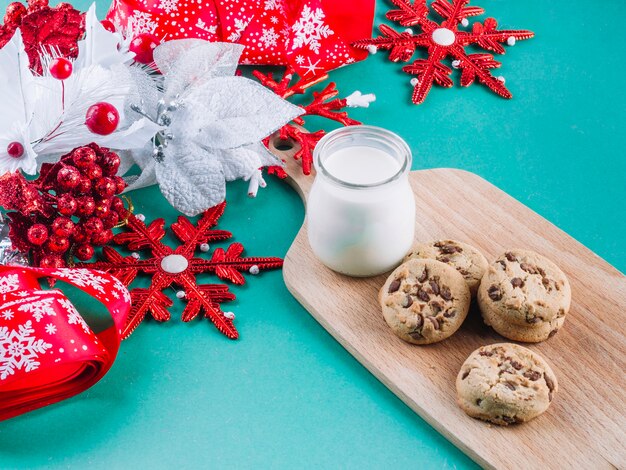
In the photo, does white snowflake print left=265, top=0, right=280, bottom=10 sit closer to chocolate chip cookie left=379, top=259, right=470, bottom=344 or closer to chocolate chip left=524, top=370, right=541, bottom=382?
chocolate chip cookie left=379, top=259, right=470, bottom=344

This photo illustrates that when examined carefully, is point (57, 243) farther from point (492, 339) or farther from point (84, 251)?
point (492, 339)

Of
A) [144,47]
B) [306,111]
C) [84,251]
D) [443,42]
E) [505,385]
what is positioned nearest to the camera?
[505,385]

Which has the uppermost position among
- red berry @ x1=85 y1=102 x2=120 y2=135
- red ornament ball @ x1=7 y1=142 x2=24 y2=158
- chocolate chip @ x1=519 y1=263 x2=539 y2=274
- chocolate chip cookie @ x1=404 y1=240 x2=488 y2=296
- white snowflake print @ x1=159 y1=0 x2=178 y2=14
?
white snowflake print @ x1=159 y1=0 x2=178 y2=14

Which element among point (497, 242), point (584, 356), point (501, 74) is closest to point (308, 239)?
point (497, 242)

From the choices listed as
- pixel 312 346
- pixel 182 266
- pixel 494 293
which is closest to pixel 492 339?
pixel 494 293

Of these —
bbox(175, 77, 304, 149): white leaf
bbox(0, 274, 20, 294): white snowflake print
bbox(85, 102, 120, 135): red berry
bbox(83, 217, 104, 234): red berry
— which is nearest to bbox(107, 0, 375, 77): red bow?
bbox(175, 77, 304, 149): white leaf

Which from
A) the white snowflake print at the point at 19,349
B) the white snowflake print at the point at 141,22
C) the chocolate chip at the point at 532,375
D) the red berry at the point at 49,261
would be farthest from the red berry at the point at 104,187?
the chocolate chip at the point at 532,375

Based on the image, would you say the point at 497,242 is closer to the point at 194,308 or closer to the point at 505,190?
the point at 505,190
